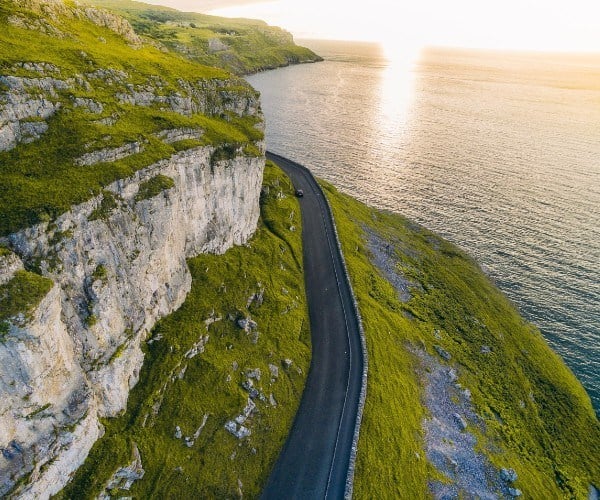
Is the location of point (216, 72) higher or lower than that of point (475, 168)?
higher

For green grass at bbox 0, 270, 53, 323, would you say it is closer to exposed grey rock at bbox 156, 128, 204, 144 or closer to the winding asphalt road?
exposed grey rock at bbox 156, 128, 204, 144

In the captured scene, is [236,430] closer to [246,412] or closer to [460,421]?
[246,412]

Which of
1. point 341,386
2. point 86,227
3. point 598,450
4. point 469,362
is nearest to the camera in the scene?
point 86,227

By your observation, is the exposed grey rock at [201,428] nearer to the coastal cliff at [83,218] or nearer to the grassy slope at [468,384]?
the coastal cliff at [83,218]

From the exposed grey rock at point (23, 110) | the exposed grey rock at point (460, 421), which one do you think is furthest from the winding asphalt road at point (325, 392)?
the exposed grey rock at point (23, 110)

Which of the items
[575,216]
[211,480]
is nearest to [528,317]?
[575,216]

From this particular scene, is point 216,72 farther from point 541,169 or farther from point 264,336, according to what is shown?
point 541,169

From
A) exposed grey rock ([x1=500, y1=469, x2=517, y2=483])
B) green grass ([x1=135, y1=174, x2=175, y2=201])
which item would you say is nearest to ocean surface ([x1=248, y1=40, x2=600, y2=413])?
exposed grey rock ([x1=500, y1=469, x2=517, y2=483])
